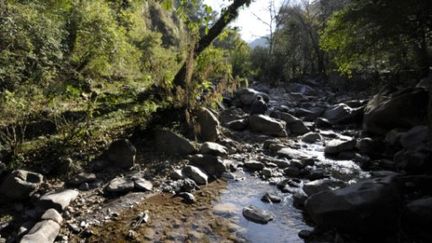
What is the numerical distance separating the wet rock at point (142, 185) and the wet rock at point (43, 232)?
1.62m

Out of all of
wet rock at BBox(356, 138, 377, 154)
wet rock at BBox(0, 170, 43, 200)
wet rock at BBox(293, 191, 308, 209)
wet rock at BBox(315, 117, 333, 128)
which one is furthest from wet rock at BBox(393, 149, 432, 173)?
wet rock at BBox(0, 170, 43, 200)

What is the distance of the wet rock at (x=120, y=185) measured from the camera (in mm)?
5859

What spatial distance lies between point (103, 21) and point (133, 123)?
96.6 inches

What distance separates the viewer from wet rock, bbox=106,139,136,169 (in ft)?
22.4

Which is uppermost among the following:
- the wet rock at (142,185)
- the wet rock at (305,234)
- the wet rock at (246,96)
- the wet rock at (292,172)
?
the wet rock at (246,96)

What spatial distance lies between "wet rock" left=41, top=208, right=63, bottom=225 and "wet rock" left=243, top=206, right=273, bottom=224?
2569 millimetres

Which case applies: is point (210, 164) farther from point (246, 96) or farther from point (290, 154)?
point (246, 96)

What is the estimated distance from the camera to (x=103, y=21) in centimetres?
842

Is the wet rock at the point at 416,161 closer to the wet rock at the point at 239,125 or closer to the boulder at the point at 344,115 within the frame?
the wet rock at the point at 239,125

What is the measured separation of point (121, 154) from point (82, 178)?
101cm

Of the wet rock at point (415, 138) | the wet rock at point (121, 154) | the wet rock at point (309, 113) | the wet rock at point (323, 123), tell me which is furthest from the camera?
the wet rock at point (309, 113)

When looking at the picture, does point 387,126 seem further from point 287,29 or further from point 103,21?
point 287,29

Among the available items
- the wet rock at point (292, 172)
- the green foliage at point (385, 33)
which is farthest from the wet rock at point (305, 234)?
the green foliage at point (385, 33)

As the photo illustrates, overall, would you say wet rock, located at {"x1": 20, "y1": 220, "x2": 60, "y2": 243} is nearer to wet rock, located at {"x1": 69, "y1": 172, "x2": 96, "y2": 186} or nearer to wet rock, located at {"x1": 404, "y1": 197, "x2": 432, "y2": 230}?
wet rock, located at {"x1": 69, "y1": 172, "x2": 96, "y2": 186}
